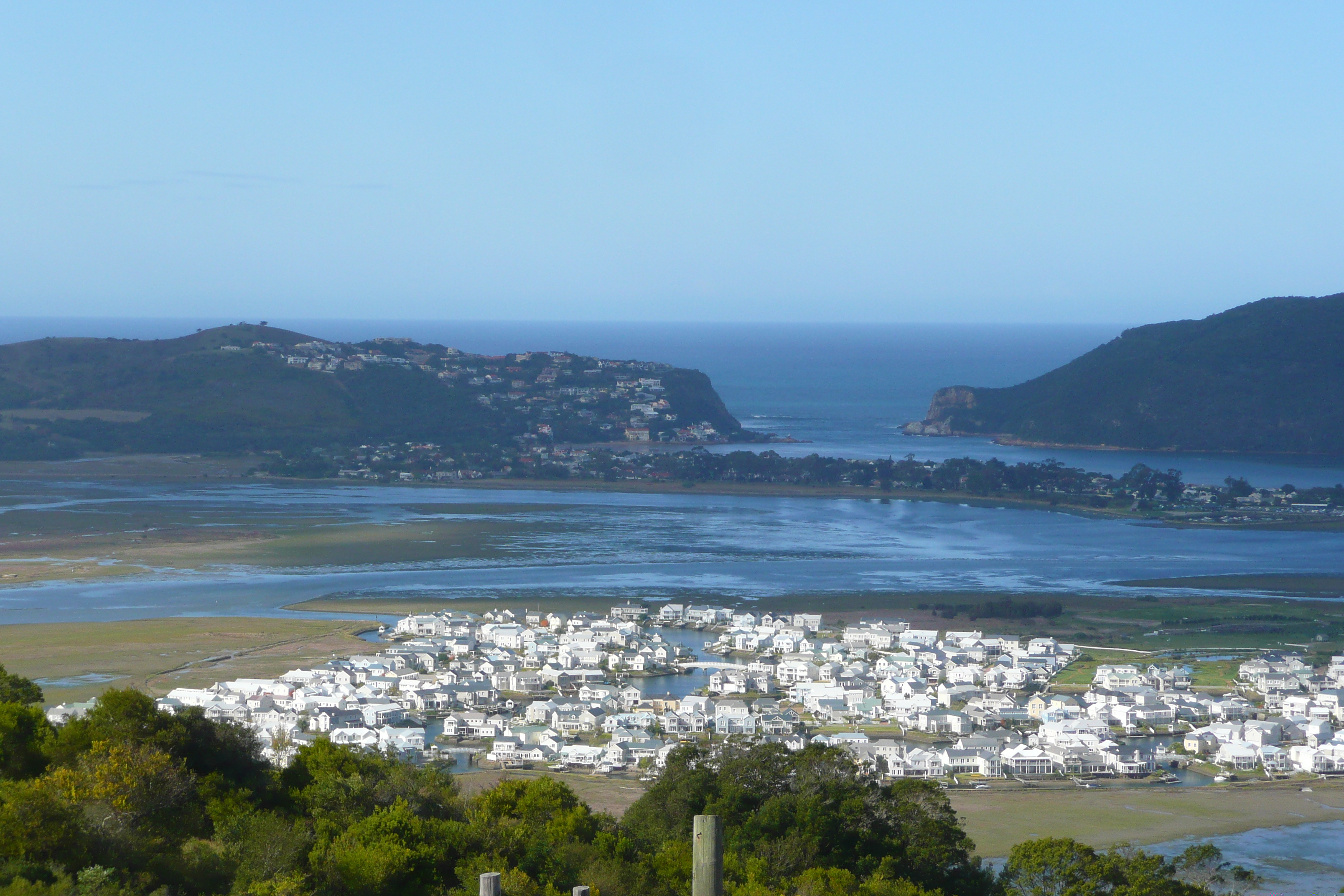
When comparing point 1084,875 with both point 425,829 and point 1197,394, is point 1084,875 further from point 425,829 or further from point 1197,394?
point 1197,394

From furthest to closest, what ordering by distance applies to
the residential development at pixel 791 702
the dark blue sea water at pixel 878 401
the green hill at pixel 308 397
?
the dark blue sea water at pixel 878 401
the green hill at pixel 308 397
the residential development at pixel 791 702

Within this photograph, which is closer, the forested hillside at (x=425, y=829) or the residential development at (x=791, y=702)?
the forested hillside at (x=425, y=829)

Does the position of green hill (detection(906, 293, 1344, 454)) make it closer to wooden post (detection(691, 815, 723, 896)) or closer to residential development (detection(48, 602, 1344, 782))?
residential development (detection(48, 602, 1344, 782))

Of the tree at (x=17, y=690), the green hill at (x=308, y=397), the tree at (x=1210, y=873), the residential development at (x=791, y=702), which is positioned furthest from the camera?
the green hill at (x=308, y=397)

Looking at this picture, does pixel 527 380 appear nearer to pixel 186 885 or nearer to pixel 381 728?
pixel 381 728

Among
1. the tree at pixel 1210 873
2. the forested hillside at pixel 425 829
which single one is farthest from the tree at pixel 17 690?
the tree at pixel 1210 873

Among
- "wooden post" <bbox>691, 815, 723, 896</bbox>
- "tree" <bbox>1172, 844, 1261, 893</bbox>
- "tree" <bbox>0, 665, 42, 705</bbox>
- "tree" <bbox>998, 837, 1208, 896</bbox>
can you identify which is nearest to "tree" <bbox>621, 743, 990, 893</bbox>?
"tree" <bbox>998, 837, 1208, 896</bbox>

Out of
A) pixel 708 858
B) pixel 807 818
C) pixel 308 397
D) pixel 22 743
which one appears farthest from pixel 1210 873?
pixel 308 397

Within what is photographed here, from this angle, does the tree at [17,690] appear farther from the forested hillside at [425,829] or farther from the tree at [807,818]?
the tree at [807,818]
